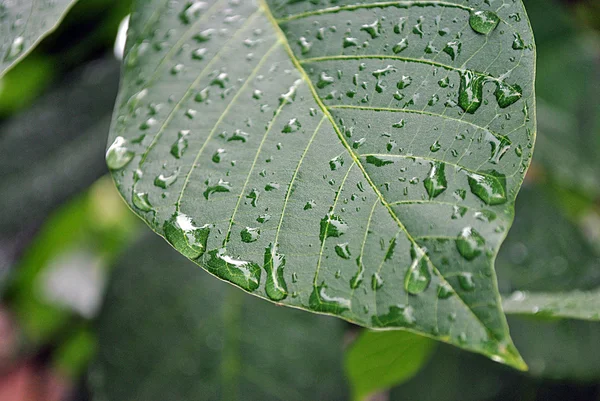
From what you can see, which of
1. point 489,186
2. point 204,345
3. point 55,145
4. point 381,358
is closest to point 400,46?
point 489,186

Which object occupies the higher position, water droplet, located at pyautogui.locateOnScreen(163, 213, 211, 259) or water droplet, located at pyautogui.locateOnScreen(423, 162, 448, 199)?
water droplet, located at pyautogui.locateOnScreen(163, 213, 211, 259)

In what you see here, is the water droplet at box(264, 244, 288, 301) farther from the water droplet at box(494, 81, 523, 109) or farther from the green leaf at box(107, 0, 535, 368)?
the water droplet at box(494, 81, 523, 109)

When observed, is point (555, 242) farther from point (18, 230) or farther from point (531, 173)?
point (18, 230)

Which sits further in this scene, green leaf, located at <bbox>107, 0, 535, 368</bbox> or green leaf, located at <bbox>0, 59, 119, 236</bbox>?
green leaf, located at <bbox>0, 59, 119, 236</bbox>

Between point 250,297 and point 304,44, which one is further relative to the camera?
point 250,297

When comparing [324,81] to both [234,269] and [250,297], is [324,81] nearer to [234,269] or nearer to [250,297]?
[234,269]

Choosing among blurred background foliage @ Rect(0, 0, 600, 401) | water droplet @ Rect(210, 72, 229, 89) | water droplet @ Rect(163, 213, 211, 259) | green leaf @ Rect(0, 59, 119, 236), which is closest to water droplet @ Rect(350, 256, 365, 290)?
water droplet @ Rect(163, 213, 211, 259)

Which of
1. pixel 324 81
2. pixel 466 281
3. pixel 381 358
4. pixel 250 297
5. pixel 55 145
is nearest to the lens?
pixel 466 281

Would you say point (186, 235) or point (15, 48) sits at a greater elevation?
point (15, 48)
